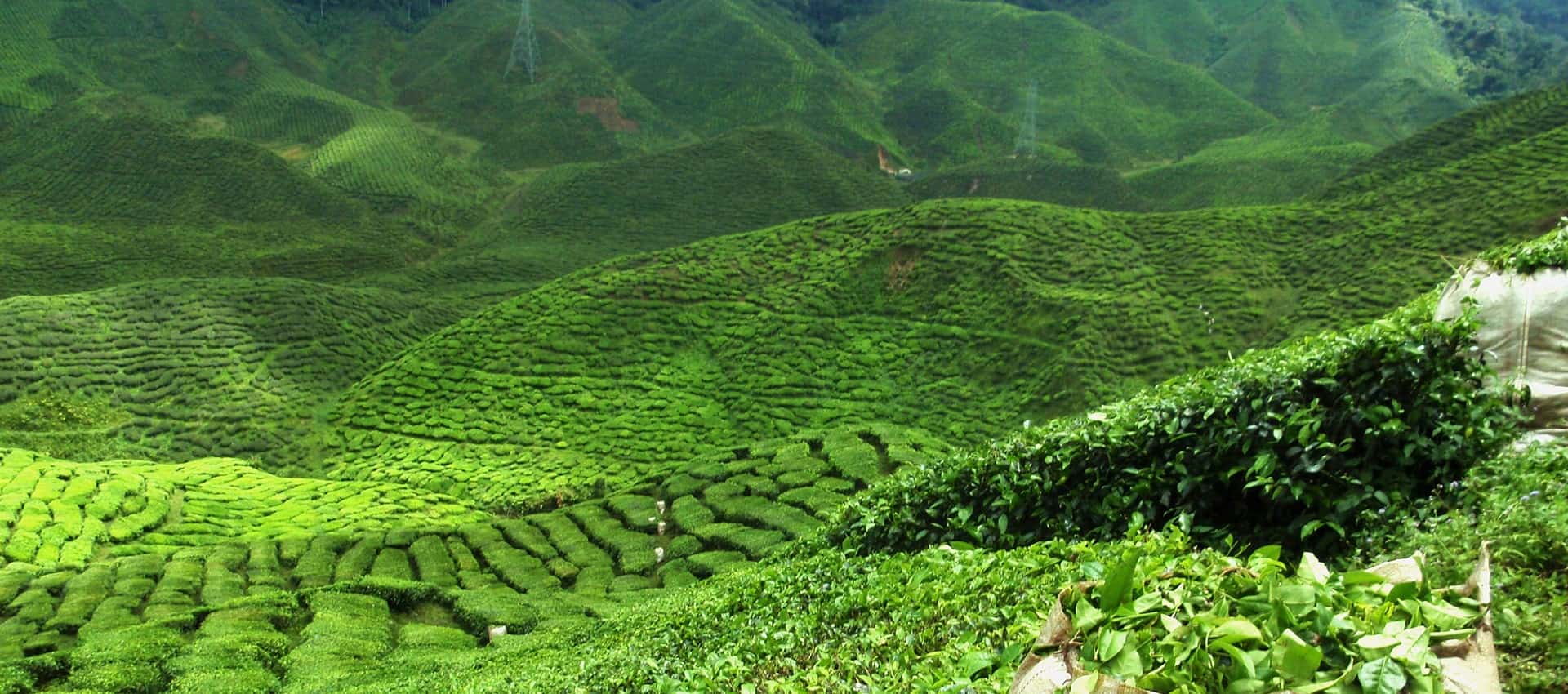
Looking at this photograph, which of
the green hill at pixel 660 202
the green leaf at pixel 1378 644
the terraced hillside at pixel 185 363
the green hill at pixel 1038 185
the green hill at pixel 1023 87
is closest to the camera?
the green leaf at pixel 1378 644

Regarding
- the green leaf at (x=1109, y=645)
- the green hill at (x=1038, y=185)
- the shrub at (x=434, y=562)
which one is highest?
the green hill at (x=1038, y=185)

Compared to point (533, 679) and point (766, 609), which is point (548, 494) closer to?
point (533, 679)

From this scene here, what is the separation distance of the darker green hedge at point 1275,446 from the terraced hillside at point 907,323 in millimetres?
15514

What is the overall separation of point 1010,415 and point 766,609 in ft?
57.5

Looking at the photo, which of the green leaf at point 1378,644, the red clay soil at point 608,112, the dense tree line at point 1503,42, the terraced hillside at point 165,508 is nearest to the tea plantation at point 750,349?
the green leaf at point 1378,644

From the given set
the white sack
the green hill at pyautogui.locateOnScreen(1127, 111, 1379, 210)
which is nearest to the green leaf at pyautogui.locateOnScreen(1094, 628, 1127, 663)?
the white sack

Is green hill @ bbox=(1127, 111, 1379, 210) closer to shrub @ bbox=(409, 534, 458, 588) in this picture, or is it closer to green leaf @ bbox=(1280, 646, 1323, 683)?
shrub @ bbox=(409, 534, 458, 588)

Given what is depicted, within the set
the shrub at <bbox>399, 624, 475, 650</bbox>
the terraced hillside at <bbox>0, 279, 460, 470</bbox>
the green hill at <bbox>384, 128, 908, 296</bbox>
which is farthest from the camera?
the green hill at <bbox>384, 128, 908, 296</bbox>

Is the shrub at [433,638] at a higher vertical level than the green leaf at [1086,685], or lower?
lower

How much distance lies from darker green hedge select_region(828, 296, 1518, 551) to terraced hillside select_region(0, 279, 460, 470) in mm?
22969

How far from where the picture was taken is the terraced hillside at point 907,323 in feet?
77.6

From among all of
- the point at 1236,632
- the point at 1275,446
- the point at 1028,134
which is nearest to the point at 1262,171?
the point at 1028,134

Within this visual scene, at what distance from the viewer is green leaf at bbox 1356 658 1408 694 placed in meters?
2.43

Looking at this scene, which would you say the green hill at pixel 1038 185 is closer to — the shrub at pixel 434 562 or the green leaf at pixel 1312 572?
the shrub at pixel 434 562
